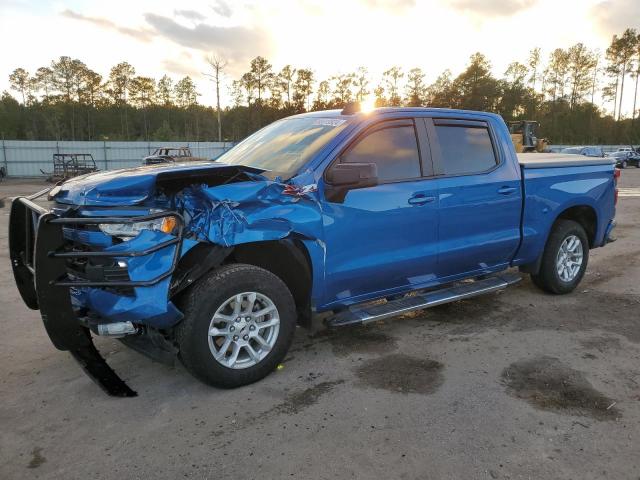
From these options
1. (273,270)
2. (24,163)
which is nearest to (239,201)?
(273,270)

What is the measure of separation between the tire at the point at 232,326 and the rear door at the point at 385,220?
509mm

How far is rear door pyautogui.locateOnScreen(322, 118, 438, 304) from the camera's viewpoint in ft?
12.7

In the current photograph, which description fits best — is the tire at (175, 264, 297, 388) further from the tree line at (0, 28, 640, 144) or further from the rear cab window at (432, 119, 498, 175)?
the tree line at (0, 28, 640, 144)

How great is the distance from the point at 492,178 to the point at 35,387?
4.23 meters

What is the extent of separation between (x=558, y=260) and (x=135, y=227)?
457 centimetres

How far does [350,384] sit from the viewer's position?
361 centimetres

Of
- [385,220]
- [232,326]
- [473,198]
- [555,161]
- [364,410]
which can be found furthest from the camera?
[555,161]

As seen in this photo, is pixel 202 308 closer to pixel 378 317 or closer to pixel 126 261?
pixel 126 261

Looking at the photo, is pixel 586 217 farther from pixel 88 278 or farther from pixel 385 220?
pixel 88 278

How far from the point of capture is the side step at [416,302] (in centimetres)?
394

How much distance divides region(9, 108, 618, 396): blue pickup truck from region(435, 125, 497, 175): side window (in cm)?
2

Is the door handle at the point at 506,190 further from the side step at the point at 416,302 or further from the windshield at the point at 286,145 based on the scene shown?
the windshield at the point at 286,145

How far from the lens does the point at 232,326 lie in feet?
11.3

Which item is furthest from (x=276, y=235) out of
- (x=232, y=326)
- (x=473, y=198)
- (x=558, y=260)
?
(x=558, y=260)
